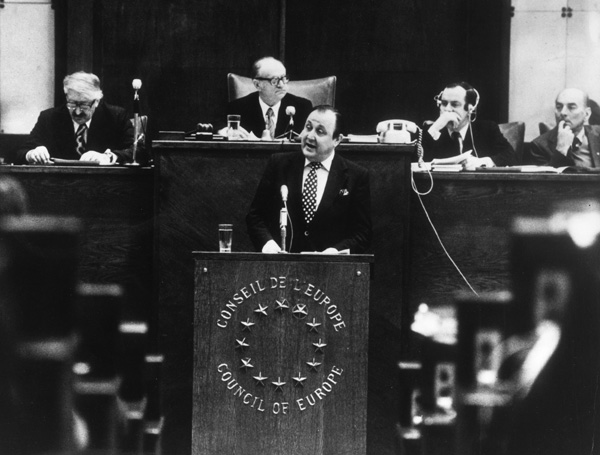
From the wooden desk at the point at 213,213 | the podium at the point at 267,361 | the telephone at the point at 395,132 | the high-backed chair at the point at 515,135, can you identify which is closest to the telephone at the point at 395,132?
the telephone at the point at 395,132

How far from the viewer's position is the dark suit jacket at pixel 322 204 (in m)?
4.12

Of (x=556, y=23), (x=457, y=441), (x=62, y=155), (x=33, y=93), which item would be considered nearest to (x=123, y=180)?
Result: (x=62, y=155)

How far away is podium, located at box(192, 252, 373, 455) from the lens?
352 cm

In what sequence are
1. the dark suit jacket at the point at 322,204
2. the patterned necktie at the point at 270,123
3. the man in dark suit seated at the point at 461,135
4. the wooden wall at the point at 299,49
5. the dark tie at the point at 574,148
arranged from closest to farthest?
the dark suit jacket at the point at 322,204, the patterned necktie at the point at 270,123, the man in dark suit seated at the point at 461,135, the dark tie at the point at 574,148, the wooden wall at the point at 299,49

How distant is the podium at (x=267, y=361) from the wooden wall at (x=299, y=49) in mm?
3275

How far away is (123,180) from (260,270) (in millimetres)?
1185

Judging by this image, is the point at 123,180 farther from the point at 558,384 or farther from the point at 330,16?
the point at 330,16

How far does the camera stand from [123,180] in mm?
4465

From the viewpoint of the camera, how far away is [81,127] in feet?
17.1

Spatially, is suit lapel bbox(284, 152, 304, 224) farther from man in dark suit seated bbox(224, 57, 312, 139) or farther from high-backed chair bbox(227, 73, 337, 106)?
high-backed chair bbox(227, 73, 337, 106)

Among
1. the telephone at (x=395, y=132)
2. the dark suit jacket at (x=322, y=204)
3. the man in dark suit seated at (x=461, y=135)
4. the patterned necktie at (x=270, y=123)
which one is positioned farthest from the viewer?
the man in dark suit seated at (x=461, y=135)

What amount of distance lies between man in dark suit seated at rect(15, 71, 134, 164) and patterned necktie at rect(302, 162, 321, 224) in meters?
1.34

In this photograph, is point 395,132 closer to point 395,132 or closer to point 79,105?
point 395,132

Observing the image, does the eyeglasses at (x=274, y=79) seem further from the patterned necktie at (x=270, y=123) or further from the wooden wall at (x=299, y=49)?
the wooden wall at (x=299, y=49)
